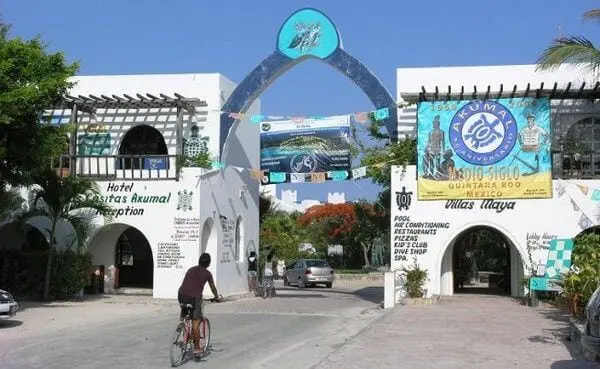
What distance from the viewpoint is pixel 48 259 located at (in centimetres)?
2319

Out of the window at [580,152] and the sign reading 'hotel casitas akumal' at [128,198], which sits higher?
the window at [580,152]

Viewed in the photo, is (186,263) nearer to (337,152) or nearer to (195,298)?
(337,152)

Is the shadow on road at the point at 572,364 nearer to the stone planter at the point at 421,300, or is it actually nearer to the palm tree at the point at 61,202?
the stone planter at the point at 421,300

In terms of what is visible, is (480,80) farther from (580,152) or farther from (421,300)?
(421,300)

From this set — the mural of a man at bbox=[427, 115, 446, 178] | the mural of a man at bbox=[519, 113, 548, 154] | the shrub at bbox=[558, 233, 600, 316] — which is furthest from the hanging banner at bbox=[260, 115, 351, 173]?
the shrub at bbox=[558, 233, 600, 316]

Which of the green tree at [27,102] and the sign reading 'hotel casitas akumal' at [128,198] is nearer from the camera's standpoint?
the green tree at [27,102]

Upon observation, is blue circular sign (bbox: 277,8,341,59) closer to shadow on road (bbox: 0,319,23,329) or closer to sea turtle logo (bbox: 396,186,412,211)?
sea turtle logo (bbox: 396,186,412,211)

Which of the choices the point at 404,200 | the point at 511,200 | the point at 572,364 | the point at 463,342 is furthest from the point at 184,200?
the point at 572,364

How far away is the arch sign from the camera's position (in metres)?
25.0

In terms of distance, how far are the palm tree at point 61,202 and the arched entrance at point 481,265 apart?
11.8 metres

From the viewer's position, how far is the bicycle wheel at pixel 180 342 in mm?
10828

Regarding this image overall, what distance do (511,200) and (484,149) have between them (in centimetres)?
181

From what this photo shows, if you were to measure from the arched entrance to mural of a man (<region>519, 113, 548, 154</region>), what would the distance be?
2.77 metres

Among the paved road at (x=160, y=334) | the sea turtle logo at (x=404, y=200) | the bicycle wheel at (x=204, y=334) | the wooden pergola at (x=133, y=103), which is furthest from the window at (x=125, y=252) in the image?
the bicycle wheel at (x=204, y=334)
